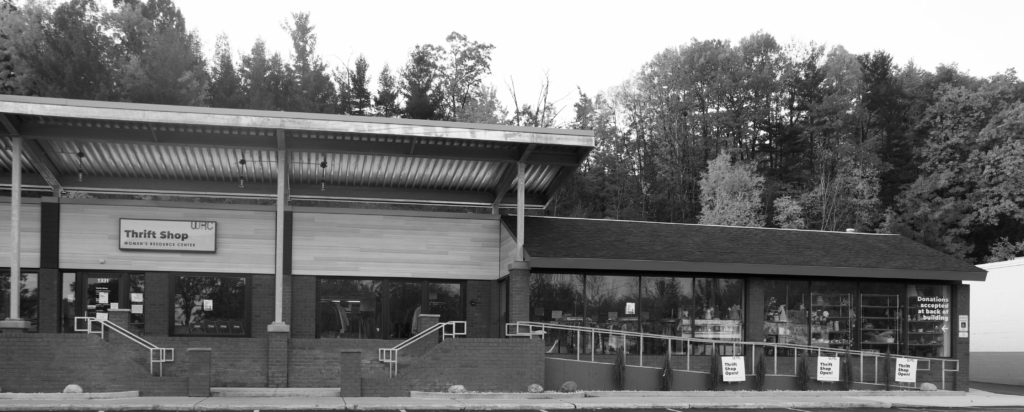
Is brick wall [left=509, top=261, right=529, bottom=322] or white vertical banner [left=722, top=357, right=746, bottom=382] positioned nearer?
brick wall [left=509, top=261, right=529, bottom=322]

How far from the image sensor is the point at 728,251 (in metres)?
25.6

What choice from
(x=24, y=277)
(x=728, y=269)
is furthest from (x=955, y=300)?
(x=24, y=277)

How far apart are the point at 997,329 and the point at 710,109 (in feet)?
131

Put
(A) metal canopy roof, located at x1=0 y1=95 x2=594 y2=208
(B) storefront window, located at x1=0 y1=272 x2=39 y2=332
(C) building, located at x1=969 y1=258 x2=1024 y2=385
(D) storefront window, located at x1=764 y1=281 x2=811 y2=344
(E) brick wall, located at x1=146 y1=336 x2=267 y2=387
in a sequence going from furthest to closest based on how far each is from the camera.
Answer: (C) building, located at x1=969 y1=258 x2=1024 y2=385, (D) storefront window, located at x1=764 y1=281 x2=811 y2=344, (B) storefront window, located at x1=0 y1=272 x2=39 y2=332, (E) brick wall, located at x1=146 y1=336 x2=267 y2=387, (A) metal canopy roof, located at x1=0 y1=95 x2=594 y2=208

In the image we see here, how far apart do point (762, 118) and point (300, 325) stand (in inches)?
1949

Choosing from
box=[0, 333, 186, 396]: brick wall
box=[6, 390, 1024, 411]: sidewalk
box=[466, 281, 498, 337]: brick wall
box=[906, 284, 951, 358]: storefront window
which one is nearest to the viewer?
box=[6, 390, 1024, 411]: sidewalk

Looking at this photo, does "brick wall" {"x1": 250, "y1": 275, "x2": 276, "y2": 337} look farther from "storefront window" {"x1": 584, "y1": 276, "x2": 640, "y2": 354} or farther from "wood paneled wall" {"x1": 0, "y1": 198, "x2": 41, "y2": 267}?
"storefront window" {"x1": 584, "y1": 276, "x2": 640, "y2": 354}

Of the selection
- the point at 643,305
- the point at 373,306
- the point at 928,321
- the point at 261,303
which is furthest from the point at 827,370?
the point at 261,303

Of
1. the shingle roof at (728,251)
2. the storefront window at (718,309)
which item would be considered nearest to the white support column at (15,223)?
the shingle roof at (728,251)

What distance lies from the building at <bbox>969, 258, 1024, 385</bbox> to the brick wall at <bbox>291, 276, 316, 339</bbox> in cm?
2139

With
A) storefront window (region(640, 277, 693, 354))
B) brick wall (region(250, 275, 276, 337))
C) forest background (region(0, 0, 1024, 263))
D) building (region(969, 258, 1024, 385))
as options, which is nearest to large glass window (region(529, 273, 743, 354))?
storefront window (region(640, 277, 693, 354))

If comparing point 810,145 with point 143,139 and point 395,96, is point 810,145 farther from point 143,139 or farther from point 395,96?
point 143,139

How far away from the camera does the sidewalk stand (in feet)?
58.1

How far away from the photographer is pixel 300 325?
24.2 m
